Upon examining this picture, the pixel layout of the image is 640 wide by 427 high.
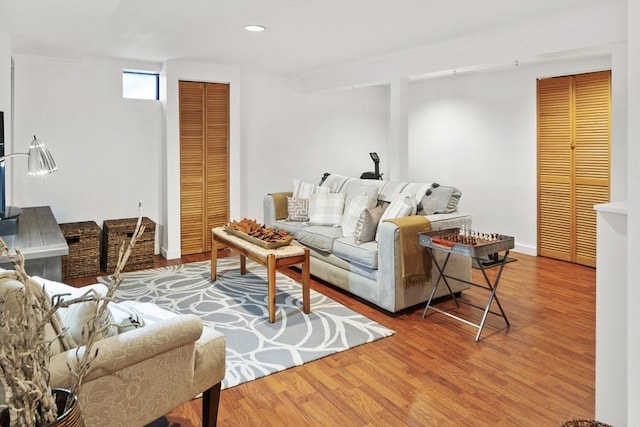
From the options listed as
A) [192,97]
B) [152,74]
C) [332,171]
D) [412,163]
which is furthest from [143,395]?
[412,163]

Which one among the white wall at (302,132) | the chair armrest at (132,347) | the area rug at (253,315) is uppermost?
the white wall at (302,132)

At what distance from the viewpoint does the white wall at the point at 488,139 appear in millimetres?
5449

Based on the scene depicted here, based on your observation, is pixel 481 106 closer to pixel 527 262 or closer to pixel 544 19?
pixel 527 262

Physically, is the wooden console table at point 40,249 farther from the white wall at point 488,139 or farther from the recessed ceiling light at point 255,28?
the white wall at point 488,139

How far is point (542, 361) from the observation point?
9.21ft

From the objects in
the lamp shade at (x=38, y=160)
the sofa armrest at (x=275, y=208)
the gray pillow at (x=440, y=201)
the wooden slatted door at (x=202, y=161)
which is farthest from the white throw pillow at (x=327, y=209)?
the lamp shade at (x=38, y=160)

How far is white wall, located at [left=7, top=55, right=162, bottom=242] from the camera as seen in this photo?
4.77 meters

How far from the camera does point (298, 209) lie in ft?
16.5

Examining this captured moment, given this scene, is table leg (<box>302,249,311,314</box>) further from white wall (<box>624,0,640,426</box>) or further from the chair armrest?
white wall (<box>624,0,640,426</box>)

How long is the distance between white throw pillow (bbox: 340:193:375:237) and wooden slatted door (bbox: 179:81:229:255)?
2.04 meters

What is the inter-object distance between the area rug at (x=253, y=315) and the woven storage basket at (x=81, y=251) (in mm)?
419

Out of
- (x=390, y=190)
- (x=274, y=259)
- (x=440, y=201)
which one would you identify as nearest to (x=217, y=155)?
(x=390, y=190)

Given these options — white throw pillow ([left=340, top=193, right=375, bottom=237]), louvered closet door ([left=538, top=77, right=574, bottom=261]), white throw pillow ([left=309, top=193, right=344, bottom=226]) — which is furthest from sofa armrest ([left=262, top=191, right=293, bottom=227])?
louvered closet door ([left=538, top=77, right=574, bottom=261])

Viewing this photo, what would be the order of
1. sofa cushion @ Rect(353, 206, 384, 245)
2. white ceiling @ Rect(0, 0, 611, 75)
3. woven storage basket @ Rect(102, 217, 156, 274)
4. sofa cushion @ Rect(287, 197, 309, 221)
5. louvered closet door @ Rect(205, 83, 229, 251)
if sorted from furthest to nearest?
louvered closet door @ Rect(205, 83, 229, 251), sofa cushion @ Rect(287, 197, 309, 221), woven storage basket @ Rect(102, 217, 156, 274), sofa cushion @ Rect(353, 206, 384, 245), white ceiling @ Rect(0, 0, 611, 75)
